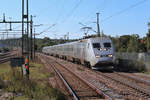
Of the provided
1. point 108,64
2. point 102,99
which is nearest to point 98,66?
point 108,64

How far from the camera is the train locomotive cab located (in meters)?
18.2

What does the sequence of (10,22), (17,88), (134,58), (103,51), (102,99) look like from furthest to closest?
(10,22)
(134,58)
(103,51)
(17,88)
(102,99)

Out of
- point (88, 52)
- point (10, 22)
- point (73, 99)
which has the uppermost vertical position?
point (10, 22)

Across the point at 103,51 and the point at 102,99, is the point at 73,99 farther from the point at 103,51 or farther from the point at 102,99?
the point at 103,51

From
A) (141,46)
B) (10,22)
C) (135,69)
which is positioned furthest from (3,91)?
(141,46)

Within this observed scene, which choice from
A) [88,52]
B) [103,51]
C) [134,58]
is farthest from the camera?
[134,58]

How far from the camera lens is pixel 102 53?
1864cm

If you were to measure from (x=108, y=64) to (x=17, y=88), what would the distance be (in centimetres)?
1092

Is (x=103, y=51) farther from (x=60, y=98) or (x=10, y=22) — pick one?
(x=10, y=22)

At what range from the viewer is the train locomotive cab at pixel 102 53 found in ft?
59.9

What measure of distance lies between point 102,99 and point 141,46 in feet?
139

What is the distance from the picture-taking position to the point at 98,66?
1908 cm

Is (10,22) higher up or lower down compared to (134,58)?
higher up

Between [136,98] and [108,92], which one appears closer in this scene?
[136,98]
